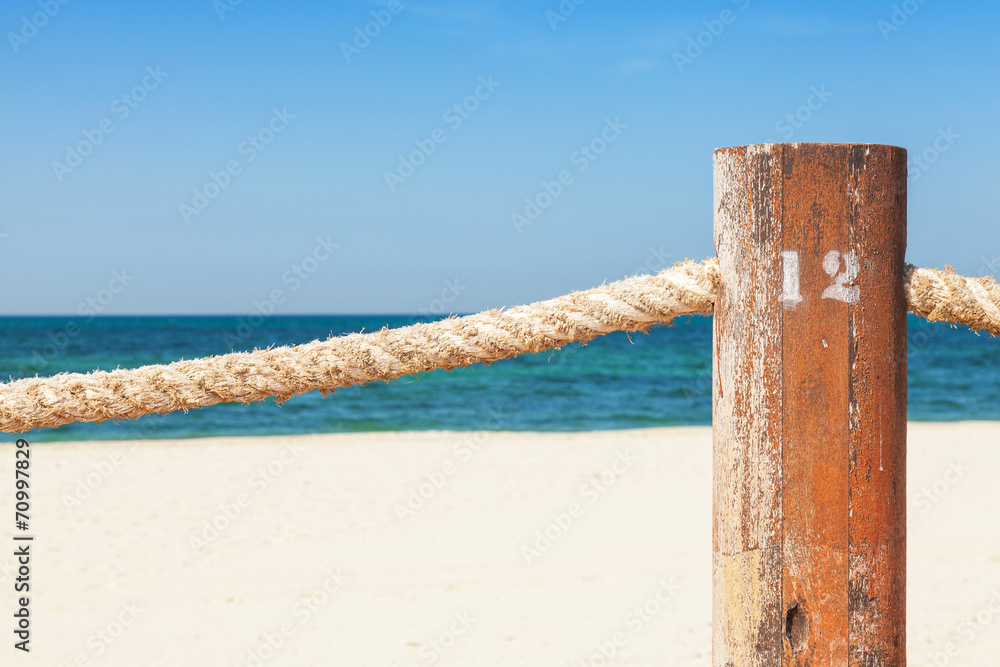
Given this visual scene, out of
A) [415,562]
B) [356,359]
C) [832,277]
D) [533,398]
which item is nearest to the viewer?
[832,277]

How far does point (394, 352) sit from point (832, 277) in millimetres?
655

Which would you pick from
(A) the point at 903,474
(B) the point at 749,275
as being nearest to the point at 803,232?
(B) the point at 749,275

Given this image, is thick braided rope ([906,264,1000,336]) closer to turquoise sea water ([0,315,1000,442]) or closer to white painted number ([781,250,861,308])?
white painted number ([781,250,861,308])

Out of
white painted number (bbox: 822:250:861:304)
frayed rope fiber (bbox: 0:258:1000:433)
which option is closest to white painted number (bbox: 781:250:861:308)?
white painted number (bbox: 822:250:861:304)

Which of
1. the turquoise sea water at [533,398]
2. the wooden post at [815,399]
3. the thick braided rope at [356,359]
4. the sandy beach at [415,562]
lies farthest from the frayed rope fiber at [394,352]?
the turquoise sea water at [533,398]

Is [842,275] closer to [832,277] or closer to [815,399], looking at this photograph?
[832,277]

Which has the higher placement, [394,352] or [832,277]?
[832,277]

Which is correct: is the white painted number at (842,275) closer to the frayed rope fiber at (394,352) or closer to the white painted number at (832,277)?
the white painted number at (832,277)

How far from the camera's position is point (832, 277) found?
96 centimetres

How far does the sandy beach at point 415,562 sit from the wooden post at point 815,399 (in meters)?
2.53

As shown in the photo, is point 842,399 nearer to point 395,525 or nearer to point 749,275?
point 749,275

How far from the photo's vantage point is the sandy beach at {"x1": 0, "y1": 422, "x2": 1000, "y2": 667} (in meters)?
3.41

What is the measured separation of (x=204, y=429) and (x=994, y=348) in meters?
24.8

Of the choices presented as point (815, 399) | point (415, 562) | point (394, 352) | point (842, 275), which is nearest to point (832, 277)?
A: point (842, 275)
